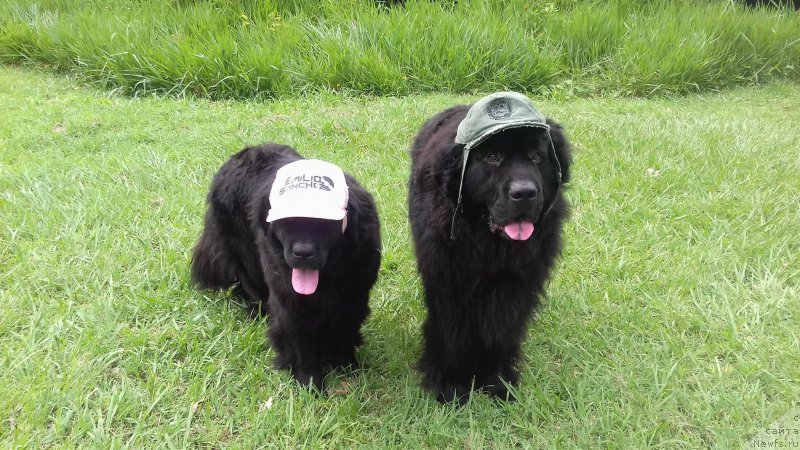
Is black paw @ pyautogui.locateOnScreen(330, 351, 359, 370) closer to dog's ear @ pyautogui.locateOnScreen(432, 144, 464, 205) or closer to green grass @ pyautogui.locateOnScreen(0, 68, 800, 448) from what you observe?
green grass @ pyautogui.locateOnScreen(0, 68, 800, 448)

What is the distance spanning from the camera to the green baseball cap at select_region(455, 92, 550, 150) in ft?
6.44

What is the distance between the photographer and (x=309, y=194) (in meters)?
2.12

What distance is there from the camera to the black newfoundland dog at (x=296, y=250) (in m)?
2.18

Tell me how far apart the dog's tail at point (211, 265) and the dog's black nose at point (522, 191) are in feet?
5.90

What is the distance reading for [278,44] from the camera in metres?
7.05

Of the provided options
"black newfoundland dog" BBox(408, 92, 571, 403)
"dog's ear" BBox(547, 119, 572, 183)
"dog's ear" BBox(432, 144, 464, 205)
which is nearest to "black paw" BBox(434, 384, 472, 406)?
"black newfoundland dog" BBox(408, 92, 571, 403)

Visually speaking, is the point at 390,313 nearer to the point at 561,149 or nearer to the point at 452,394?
the point at 452,394

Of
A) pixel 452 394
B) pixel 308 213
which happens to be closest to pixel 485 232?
pixel 308 213

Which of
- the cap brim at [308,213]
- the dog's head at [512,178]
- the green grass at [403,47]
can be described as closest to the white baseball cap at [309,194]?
the cap brim at [308,213]

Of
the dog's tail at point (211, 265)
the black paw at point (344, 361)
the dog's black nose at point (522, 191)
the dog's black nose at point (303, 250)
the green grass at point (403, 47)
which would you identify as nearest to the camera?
the dog's black nose at point (522, 191)

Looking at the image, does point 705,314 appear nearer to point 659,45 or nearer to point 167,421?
point 167,421

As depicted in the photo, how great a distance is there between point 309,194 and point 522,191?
815mm

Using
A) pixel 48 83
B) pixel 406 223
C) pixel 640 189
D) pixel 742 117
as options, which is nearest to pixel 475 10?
pixel 742 117

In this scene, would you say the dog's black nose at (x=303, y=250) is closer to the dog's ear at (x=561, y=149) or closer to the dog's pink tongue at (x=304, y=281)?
the dog's pink tongue at (x=304, y=281)
